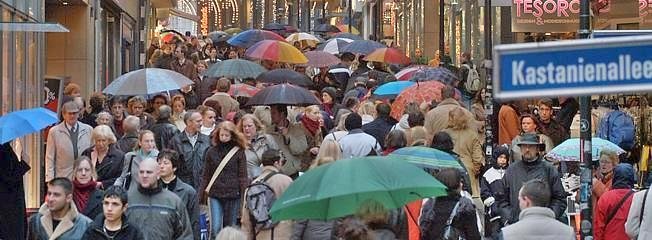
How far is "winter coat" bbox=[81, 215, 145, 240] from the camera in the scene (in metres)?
10.1

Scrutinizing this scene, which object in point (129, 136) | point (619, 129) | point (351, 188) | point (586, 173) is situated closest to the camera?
point (351, 188)

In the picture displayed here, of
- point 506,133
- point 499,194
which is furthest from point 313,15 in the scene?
point 499,194

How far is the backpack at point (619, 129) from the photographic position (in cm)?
2000

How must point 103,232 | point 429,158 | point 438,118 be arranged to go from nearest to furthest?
point 103,232 < point 429,158 < point 438,118

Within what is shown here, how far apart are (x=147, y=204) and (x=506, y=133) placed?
974cm

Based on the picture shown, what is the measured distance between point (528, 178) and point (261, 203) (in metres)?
2.52

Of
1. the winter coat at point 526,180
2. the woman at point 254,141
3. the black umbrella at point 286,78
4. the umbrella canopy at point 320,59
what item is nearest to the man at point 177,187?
the woman at point 254,141

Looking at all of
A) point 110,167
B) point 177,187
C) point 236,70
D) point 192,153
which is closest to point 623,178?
point 177,187

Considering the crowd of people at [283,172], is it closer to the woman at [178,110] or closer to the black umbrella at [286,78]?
the woman at [178,110]

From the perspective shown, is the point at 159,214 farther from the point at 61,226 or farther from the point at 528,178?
the point at 528,178

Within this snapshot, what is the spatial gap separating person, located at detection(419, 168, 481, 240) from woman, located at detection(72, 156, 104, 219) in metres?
2.74

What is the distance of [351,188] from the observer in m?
9.46

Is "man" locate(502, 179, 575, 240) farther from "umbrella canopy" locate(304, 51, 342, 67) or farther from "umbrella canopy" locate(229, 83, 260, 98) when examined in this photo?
"umbrella canopy" locate(304, 51, 342, 67)

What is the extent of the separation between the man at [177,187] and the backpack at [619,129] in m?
8.82
